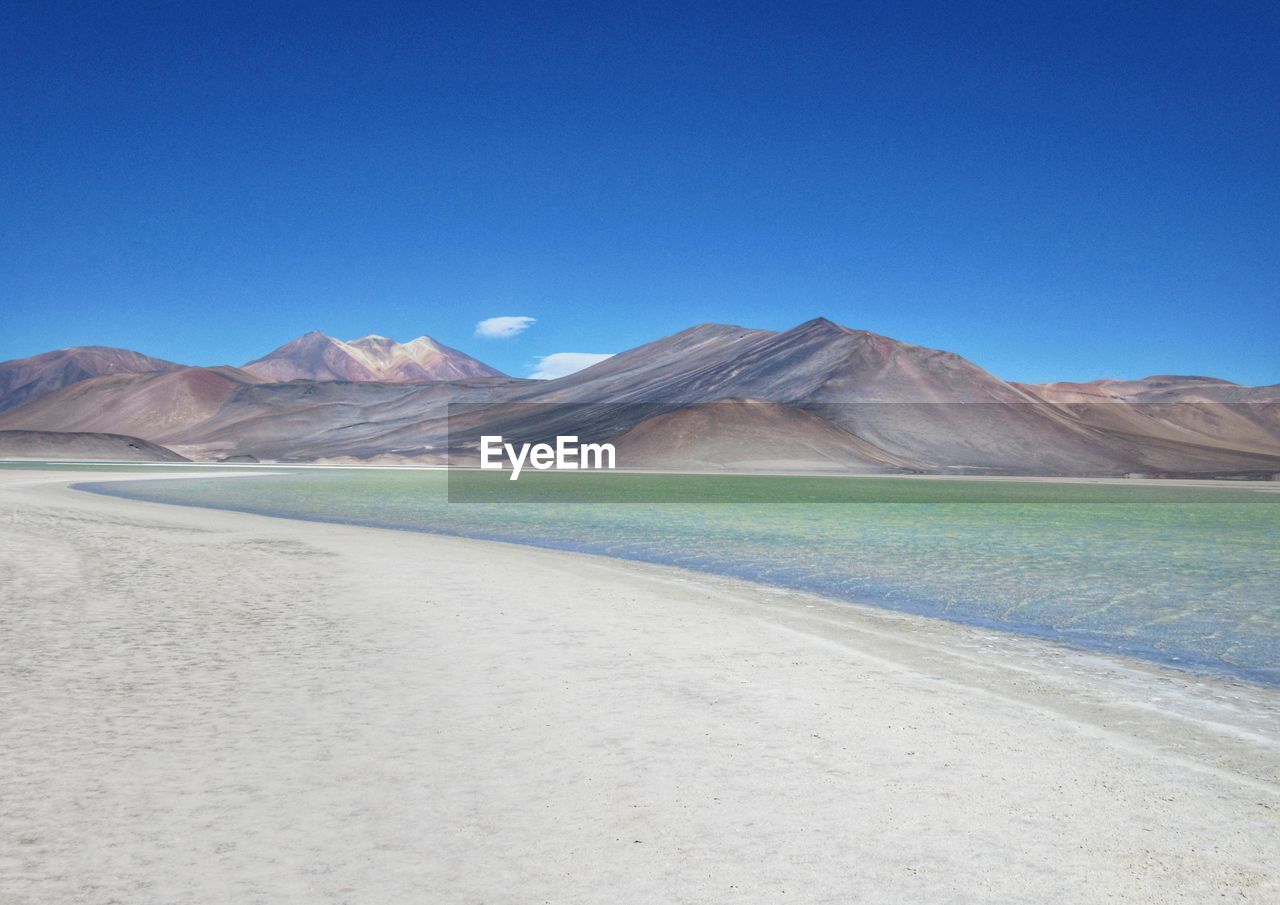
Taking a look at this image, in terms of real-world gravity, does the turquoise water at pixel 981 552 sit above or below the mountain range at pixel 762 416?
below

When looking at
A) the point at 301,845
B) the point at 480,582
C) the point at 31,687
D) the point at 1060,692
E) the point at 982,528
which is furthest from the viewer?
the point at 982,528

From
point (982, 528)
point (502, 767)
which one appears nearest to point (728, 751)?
point (502, 767)

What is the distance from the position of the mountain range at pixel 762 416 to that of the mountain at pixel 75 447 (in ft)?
75.7

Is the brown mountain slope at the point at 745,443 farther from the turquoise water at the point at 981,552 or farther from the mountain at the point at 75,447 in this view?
the turquoise water at the point at 981,552

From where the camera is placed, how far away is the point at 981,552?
18734mm

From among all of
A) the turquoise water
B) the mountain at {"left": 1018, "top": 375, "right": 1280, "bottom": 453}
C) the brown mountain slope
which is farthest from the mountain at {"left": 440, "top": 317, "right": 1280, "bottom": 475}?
the turquoise water

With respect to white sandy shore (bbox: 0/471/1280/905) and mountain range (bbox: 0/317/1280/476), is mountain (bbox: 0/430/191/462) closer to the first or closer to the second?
mountain range (bbox: 0/317/1280/476)

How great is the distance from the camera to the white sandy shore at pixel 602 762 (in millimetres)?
3922

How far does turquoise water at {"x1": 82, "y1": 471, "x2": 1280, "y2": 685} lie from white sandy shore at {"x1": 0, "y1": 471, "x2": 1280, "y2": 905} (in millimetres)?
2093

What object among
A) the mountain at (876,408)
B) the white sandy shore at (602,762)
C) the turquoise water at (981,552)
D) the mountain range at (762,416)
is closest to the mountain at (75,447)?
the mountain range at (762,416)

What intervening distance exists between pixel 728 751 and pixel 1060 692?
3.23 metres

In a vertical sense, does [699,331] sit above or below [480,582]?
above

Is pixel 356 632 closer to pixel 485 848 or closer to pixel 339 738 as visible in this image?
pixel 339 738

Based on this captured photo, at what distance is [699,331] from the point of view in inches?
7096
